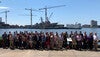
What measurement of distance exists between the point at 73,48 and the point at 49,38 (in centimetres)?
226

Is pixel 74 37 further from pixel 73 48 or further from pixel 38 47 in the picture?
pixel 38 47

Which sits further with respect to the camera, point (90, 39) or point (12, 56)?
point (90, 39)

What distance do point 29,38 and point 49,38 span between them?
69.5 inches

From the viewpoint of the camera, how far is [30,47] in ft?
87.6

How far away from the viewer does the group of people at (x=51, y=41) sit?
26.1m

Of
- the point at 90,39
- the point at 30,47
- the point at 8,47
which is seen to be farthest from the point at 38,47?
the point at 90,39

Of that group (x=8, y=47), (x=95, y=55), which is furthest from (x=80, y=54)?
(x=8, y=47)

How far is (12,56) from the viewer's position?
21844 millimetres

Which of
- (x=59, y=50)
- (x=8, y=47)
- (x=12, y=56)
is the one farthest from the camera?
(x=8, y=47)

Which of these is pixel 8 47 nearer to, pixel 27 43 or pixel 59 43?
pixel 27 43

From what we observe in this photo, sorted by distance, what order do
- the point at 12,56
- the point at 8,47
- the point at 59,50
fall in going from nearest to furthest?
the point at 12,56
the point at 59,50
the point at 8,47

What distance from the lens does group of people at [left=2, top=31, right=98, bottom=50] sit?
2609cm

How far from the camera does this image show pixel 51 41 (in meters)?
26.4

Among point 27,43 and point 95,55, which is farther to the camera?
point 27,43
